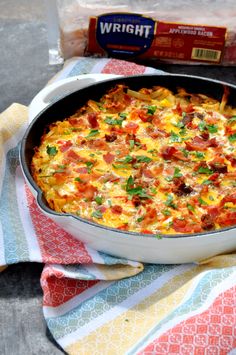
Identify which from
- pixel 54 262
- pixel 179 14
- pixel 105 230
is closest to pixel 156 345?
pixel 105 230

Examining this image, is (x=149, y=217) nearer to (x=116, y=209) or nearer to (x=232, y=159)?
(x=116, y=209)

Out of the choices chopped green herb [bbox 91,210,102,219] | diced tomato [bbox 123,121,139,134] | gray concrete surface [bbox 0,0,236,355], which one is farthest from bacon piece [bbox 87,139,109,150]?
gray concrete surface [bbox 0,0,236,355]

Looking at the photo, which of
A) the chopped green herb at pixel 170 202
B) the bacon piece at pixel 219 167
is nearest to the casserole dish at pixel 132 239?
the chopped green herb at pixel 170 202

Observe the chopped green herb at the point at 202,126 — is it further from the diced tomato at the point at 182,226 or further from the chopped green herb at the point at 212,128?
the diced tomato at the point at 182,226

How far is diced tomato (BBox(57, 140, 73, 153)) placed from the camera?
1986mm

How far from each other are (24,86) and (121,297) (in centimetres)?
139

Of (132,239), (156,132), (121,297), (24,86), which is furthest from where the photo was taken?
(24,86)

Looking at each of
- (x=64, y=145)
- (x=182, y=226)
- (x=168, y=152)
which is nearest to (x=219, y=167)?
(x=168, y=152)

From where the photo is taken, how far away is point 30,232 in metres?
1.87

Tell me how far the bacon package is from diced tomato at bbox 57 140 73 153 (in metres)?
0.98

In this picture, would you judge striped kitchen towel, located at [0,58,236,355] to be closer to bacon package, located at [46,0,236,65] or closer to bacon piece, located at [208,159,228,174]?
bacon piece, located at [208,159,228,174]

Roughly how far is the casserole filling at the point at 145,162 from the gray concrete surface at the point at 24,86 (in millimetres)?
264

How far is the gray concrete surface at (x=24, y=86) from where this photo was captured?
5.34ft

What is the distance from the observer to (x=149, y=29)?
111 inches
